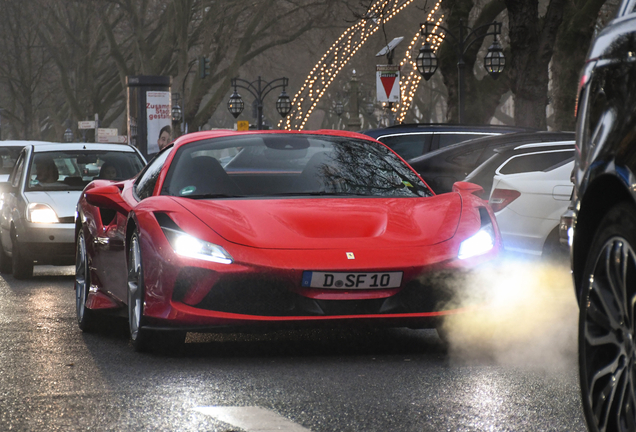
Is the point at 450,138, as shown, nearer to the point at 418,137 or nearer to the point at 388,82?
the point at 418,137

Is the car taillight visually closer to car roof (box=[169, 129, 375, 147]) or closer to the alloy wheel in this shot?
car roof (box=[169, 129, 375, 147])

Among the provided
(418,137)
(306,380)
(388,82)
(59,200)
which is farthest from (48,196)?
(388,82)

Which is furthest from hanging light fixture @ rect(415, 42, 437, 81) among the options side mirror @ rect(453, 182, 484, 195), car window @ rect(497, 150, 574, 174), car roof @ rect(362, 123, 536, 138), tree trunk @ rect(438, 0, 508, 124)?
side mirror @ rect(453, 182, 484, 195)

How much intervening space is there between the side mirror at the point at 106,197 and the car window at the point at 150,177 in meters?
0.13

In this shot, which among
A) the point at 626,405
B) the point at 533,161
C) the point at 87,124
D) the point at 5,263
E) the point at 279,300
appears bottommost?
the point at 87,124

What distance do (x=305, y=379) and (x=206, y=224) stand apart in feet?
3.69

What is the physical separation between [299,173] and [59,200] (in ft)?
18.5

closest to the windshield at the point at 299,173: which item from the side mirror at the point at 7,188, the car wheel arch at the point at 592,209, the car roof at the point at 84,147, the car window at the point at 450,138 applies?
the car wheel arch at the point at 592,209

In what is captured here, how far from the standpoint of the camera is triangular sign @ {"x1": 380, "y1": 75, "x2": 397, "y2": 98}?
28.8 metres

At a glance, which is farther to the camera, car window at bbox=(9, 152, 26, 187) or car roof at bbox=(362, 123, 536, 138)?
car roof at bbox=(362, 123, 536, 138)

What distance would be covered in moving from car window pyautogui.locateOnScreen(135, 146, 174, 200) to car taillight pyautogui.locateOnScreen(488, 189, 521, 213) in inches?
136

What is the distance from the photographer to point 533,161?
458 inches

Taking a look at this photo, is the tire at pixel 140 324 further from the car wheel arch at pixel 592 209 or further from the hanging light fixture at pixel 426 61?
the hanging light fixture at pixel 426 61

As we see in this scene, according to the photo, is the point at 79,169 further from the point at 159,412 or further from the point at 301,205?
the point at 159,412
